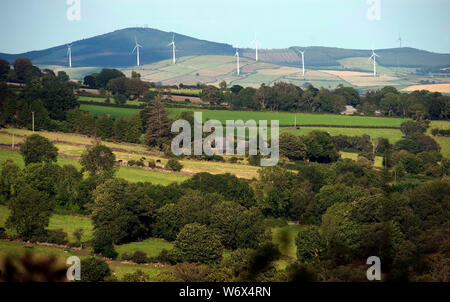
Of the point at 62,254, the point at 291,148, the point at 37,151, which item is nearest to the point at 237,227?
the point at 62,254

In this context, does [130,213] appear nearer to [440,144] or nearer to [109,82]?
[440,144]

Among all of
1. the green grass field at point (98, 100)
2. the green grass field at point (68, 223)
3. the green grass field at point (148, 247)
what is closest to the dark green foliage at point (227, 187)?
the green grass field at point (148, 247)

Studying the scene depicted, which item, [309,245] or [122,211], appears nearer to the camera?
[309,245]

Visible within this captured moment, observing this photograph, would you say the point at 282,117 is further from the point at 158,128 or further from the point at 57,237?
the point at 57,237

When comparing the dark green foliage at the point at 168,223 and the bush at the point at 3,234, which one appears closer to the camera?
the bush at the point at 3,234

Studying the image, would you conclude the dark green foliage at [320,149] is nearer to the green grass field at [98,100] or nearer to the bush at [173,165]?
the bush at [173,165]

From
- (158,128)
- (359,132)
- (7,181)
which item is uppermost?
(158,128)
